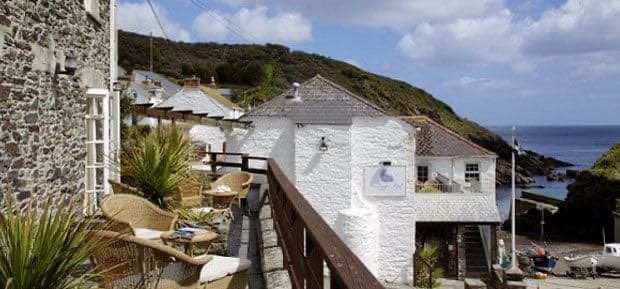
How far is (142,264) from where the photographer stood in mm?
4926

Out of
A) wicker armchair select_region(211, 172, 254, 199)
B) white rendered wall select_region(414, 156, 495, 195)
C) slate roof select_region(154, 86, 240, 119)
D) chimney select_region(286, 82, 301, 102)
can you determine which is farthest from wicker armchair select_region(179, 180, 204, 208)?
slate roof select_region(154, 86, 240, 119)

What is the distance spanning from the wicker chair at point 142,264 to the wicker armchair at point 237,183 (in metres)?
7.74

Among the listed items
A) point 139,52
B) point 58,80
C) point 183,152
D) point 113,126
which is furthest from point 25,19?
point 139,52

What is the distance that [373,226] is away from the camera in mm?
23172

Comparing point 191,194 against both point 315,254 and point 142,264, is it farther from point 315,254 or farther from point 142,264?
point 315,254

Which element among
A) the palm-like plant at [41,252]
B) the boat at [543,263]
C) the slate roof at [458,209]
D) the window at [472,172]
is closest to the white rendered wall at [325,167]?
the slate roof at [458,209]

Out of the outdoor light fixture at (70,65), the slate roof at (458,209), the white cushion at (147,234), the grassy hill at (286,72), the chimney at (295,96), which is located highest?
the grassy hill at (286,72)

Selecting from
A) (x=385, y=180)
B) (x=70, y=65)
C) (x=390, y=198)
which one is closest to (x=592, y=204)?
(x=390, y=198)

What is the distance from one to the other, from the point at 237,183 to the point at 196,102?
22.0m

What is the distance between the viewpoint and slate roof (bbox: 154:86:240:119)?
112 ft

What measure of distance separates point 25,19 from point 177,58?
82088 millimetres

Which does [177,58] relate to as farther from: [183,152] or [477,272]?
[183,152]

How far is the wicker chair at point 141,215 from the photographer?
7.18 m

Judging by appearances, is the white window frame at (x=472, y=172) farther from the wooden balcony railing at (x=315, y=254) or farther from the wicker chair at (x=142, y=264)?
the wicker chair at (x=142, y=264)
